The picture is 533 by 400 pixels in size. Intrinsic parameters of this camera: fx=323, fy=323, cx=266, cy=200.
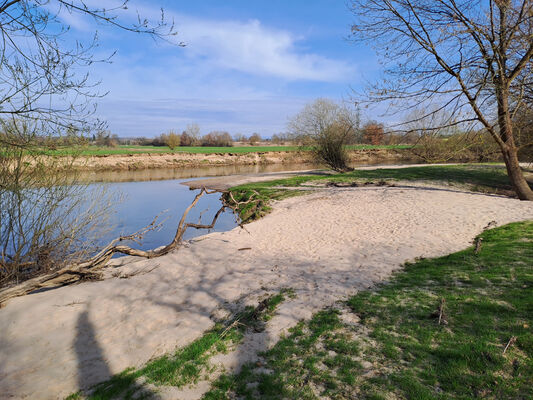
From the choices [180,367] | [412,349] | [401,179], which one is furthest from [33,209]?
[401,179]

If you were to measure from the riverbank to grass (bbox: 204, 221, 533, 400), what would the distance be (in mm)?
32585

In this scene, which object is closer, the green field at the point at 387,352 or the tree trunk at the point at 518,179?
the green field at the point at 387,352

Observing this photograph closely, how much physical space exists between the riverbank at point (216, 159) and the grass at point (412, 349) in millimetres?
32585

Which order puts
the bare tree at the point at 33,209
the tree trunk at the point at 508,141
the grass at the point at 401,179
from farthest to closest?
the grass at the point at 401,179
the tree trunk at the point at 508,141
the bare tree at the point at 33,209

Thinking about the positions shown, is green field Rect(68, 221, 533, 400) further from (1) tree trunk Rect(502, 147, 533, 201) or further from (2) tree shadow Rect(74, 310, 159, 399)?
(1) tree trunk Rect(502, 147, 533, 201)

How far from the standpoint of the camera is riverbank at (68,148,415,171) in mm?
40375

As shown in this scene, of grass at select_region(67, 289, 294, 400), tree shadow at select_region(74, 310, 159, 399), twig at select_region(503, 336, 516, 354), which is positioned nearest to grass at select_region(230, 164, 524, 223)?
grass at select_region(67, 289, 294, 400)

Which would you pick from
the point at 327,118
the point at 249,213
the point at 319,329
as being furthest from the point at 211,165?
the point at 319,329

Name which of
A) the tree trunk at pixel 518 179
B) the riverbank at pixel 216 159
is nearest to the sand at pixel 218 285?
the tree trunk at pixel 518 179

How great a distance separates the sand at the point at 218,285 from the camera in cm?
436

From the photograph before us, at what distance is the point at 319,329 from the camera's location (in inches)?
181

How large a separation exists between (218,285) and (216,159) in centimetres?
4230

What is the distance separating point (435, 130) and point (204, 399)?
38.3 feet

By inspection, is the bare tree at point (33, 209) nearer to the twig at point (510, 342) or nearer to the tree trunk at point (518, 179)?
the twig at point (510, 342)
